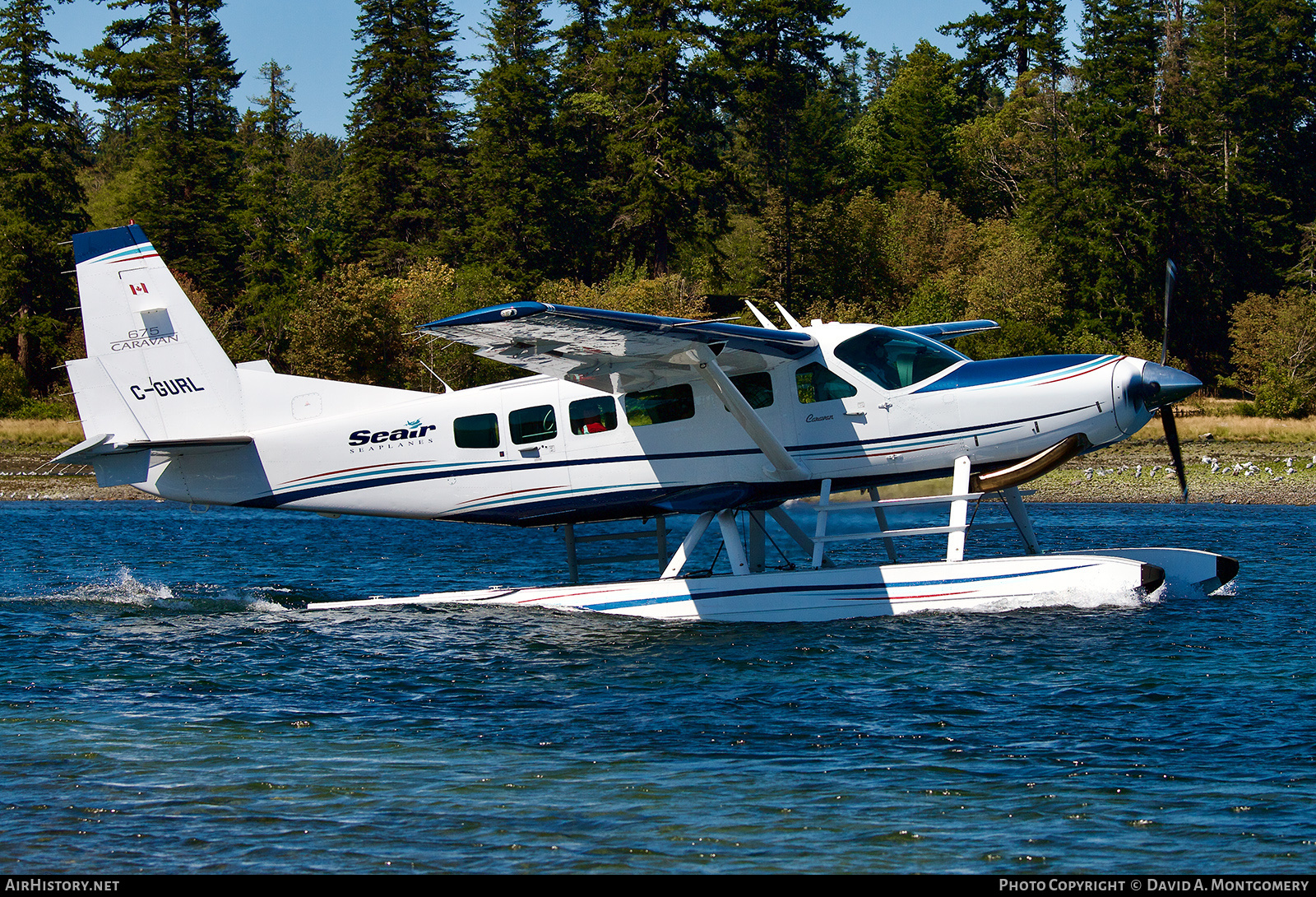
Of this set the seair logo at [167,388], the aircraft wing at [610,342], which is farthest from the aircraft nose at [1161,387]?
the seair logo at [167,388]

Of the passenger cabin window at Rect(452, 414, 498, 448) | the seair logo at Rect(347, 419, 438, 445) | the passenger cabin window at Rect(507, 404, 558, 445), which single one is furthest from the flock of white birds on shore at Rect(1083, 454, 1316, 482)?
the seair logo at Rect(347, 419, 438, 445)

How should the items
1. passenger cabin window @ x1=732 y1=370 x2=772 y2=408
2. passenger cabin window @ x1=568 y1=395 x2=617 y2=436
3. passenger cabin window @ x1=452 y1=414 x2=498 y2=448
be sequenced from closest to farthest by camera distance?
passenger cabin window @ x1=732 y1=370 x2=772 y2=408 < passenger cabin window @ x1=568 y1=395 x2=617 y2=436 < passenger cabin window @ x1=452 y1=414 x2=498 y2=448

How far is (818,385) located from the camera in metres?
14.5

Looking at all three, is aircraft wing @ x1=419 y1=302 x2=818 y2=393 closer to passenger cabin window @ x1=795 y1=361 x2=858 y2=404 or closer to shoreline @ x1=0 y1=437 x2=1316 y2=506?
passenger cabin window @ x1=795 y1=361 x2=858 y2=404

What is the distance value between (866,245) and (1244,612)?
166ft

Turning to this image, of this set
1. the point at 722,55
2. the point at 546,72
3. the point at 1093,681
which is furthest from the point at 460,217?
the point at 1093,681

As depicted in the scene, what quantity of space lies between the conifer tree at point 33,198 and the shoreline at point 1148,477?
619 inches

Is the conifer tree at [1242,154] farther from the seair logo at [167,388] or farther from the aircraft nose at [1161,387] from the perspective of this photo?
the seair logo at [167,388]

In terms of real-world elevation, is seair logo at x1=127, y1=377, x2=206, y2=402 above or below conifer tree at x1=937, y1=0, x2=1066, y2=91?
below

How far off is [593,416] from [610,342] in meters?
2.28

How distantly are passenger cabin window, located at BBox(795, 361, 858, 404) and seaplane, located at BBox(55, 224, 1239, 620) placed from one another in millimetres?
28

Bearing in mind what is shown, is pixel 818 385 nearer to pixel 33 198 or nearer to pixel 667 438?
pixel 667 438

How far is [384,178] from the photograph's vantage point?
70312 mm

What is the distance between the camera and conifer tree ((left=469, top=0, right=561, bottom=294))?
211ft
